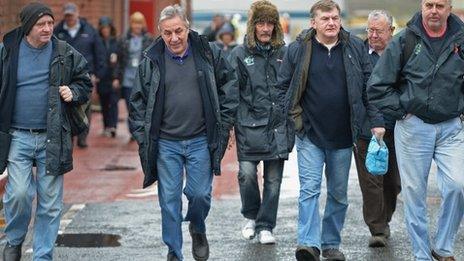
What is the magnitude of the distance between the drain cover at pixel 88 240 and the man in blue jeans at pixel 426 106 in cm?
281

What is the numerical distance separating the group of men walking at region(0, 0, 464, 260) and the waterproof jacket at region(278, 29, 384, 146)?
10 millimetres

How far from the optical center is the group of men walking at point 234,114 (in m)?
8.12

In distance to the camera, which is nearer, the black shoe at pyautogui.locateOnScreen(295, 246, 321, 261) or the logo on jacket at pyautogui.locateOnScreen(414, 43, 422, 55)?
the logo on jacket at pyautogui.locateOnScreen(414, 43, 422, 55)

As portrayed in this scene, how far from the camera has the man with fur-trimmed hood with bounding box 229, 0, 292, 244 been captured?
32.2 feet

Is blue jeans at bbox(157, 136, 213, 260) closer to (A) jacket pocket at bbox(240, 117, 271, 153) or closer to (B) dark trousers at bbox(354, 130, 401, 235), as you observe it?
(A) jacket pocket at bbox(240, 117, 271, 153)

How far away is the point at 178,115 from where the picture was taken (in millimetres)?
8508

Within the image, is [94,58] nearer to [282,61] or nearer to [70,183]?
[70,183]

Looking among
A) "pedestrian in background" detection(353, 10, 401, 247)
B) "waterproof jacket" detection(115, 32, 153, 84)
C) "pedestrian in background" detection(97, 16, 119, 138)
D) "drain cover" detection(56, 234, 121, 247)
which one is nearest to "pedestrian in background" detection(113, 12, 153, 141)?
"waterproof jacket" detection(115, 32, 153, 84)

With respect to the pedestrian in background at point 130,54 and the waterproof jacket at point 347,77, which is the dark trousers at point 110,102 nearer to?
the pedestrian in background at point 130,54

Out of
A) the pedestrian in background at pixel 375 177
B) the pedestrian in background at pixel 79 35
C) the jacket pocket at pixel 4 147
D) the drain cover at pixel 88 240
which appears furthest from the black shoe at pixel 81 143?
the jacket pocket at pixel 4 147

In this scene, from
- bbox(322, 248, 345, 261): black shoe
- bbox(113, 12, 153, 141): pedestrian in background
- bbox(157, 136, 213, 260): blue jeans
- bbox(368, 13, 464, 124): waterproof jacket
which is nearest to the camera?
bbox(368, 13, 464, 124): waterproof jacket

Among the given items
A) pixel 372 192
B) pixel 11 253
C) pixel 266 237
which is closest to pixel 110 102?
pixel 266 237

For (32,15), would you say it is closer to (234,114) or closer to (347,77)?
(234,114)

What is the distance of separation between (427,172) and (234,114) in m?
1.47
